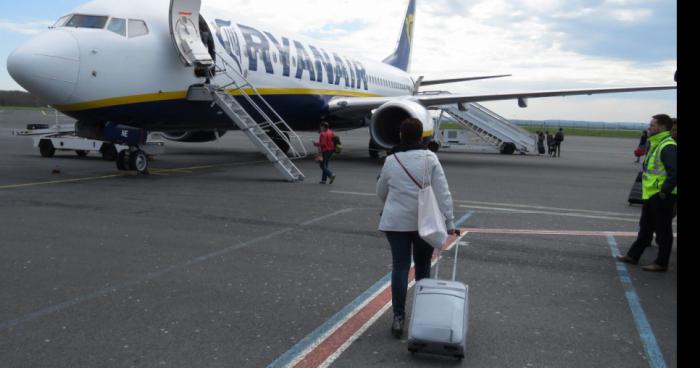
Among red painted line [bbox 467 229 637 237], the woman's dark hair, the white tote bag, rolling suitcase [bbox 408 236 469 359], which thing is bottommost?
red painted line [bbox 467 229 637 237]

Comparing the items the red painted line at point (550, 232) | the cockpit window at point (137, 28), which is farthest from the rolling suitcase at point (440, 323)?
the cockpit window at point (137, 28)

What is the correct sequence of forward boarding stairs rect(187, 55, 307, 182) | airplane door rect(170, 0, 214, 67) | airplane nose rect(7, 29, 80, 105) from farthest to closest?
1. forward boarding stairs rect(187, 55, 307, 182)
2. airplane door rect(170, 0, 214, 67)
3. airplane nose rect(7, 29, 80, 105)

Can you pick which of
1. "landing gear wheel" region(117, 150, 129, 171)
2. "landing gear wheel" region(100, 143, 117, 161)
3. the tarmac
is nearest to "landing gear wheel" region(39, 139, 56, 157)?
"landing gear wheel" region(100, 143, 117, 161)

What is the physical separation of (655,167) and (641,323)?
7.77 ft

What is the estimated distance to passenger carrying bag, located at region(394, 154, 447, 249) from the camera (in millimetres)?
3883

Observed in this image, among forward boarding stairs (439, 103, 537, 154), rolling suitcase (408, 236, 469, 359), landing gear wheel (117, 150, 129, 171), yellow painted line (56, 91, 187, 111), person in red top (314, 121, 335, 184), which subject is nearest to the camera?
rolling suitcase (408, 236, 469, 359)

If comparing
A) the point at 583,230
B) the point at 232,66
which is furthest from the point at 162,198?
the point at 583,230

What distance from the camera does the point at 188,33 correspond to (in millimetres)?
12375

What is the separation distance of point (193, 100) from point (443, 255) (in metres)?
8.05

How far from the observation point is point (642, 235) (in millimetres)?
6312

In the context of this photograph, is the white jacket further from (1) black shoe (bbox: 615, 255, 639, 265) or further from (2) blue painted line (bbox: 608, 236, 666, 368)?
(1) black shoe (bbox: 615, 255, 639, 265)

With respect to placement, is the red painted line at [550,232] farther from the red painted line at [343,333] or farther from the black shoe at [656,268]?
the red painted line at [343,333]

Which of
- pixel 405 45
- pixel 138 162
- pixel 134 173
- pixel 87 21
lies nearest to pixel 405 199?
pixel 87 21

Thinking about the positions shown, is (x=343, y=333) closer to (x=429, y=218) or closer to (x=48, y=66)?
(x=429, y=218)
